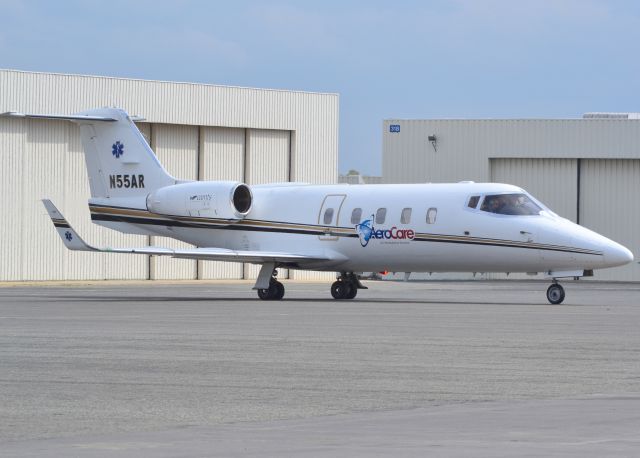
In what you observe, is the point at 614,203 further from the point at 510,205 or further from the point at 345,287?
the point at 510,205

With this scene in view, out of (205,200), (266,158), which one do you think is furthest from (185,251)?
(266,158)

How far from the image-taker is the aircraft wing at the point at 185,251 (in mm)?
33125

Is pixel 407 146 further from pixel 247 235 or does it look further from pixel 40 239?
pixel 247 235

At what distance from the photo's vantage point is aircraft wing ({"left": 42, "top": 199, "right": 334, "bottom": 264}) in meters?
33.1

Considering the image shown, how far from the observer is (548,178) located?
61750 millimetres

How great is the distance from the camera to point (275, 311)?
2798 cm

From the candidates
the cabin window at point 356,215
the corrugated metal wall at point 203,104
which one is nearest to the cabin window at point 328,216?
Result: the cabin window at point 356,215

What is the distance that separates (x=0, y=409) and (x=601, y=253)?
21.3 m

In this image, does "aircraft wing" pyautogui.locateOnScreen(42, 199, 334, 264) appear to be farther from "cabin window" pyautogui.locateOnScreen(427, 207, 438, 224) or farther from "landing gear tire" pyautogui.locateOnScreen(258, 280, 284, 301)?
"cabin window" pyautogui.locateOnScreen(427, 207, 438, 224)

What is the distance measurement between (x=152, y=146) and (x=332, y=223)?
20467mm

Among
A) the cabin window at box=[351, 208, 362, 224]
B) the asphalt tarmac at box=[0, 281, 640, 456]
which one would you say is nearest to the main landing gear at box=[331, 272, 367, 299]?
the cabin window at box=[351, 208, 362, 224]

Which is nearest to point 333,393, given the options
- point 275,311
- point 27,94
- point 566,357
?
point 566,357

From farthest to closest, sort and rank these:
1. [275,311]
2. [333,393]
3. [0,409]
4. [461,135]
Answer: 1. [461,135]
2. [275,311]
3. [333,393]
4. [0,409]

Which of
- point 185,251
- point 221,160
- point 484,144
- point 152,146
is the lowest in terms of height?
point 185,251
